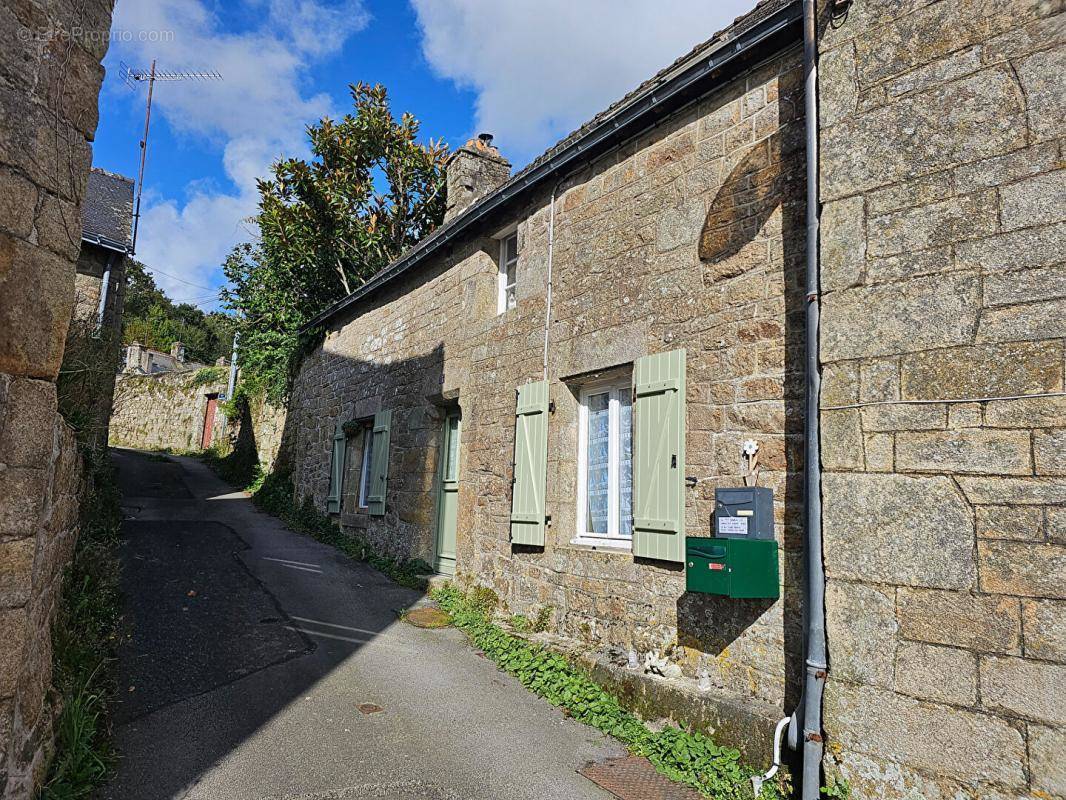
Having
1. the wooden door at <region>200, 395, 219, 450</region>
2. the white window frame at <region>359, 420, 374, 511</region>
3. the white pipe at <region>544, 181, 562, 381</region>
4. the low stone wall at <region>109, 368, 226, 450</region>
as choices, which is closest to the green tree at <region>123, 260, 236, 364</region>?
the low stone wall at <region>109, 368, 226, 450</region>

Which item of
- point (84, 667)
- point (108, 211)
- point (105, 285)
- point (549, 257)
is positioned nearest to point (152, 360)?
point (108, 211)

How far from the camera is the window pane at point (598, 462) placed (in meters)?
5.52

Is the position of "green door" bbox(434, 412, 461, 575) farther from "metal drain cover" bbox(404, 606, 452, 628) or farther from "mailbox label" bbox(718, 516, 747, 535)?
"mailbox label" bbox(718, 516, 747, 535)

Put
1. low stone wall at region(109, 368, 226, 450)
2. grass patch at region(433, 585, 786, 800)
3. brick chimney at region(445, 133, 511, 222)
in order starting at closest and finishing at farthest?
1. grass patch at region(433, 585, 786, 800)
2. brick chimney at region(445, 133, 511, 222)
3. low stone wall at region(109, 368, 226, 450)

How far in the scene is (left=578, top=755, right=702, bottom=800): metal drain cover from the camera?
3.61 m

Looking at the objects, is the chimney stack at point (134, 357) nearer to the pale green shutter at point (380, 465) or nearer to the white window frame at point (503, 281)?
the pale green shutter at point (380, 465)

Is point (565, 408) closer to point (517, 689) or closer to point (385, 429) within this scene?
point (517, 689)

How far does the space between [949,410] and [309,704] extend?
163 inches

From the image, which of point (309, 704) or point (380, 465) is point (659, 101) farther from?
point (380, 465)

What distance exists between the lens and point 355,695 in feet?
15.2

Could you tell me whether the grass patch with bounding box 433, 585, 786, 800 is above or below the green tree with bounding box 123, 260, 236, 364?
below

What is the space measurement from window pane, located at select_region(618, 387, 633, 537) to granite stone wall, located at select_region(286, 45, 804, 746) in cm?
27

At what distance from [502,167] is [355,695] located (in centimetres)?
821

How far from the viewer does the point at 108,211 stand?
11930 mm
